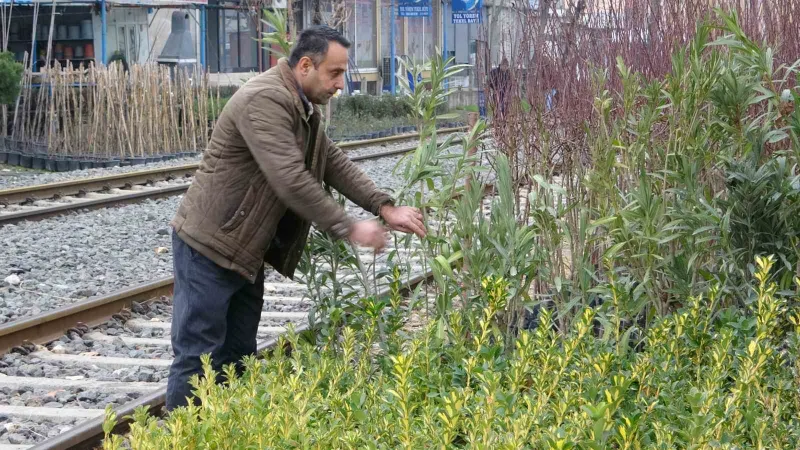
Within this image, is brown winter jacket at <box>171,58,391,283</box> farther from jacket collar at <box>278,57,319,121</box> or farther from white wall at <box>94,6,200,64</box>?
white wall at <box>94,6,200,64</box>

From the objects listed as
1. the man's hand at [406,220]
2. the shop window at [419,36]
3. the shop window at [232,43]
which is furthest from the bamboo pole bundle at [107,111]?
the shop window at [419,36]

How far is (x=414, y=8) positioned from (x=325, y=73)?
27.2 metres

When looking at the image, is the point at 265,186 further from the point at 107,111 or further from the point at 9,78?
the point at 107,111

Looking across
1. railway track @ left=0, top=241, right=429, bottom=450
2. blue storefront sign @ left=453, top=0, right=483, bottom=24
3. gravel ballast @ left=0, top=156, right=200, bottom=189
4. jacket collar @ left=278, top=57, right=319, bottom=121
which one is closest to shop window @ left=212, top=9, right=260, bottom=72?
blue storefront sign @ left=453, top=0, right=483, bottom=24

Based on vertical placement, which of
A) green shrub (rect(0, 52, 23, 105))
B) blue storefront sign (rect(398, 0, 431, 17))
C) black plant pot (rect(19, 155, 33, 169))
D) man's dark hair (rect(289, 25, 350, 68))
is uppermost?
blue storefront sign (rect(398, 0, 431, 17))

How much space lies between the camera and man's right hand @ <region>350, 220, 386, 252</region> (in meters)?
3.97

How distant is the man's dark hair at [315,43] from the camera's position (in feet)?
13.6

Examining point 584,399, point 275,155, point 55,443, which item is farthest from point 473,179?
point 55,443

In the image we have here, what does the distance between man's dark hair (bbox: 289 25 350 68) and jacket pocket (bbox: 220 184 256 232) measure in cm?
52

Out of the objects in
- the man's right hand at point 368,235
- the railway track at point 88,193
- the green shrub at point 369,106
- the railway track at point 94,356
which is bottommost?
the railway track at point 94,356

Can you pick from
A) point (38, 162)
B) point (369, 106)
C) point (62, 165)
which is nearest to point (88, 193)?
point (62, 165)

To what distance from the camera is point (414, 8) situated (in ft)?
101

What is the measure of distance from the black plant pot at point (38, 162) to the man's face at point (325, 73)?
1557cm

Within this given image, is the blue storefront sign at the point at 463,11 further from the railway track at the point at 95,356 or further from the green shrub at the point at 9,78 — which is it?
the railway track at the point at 95,356
